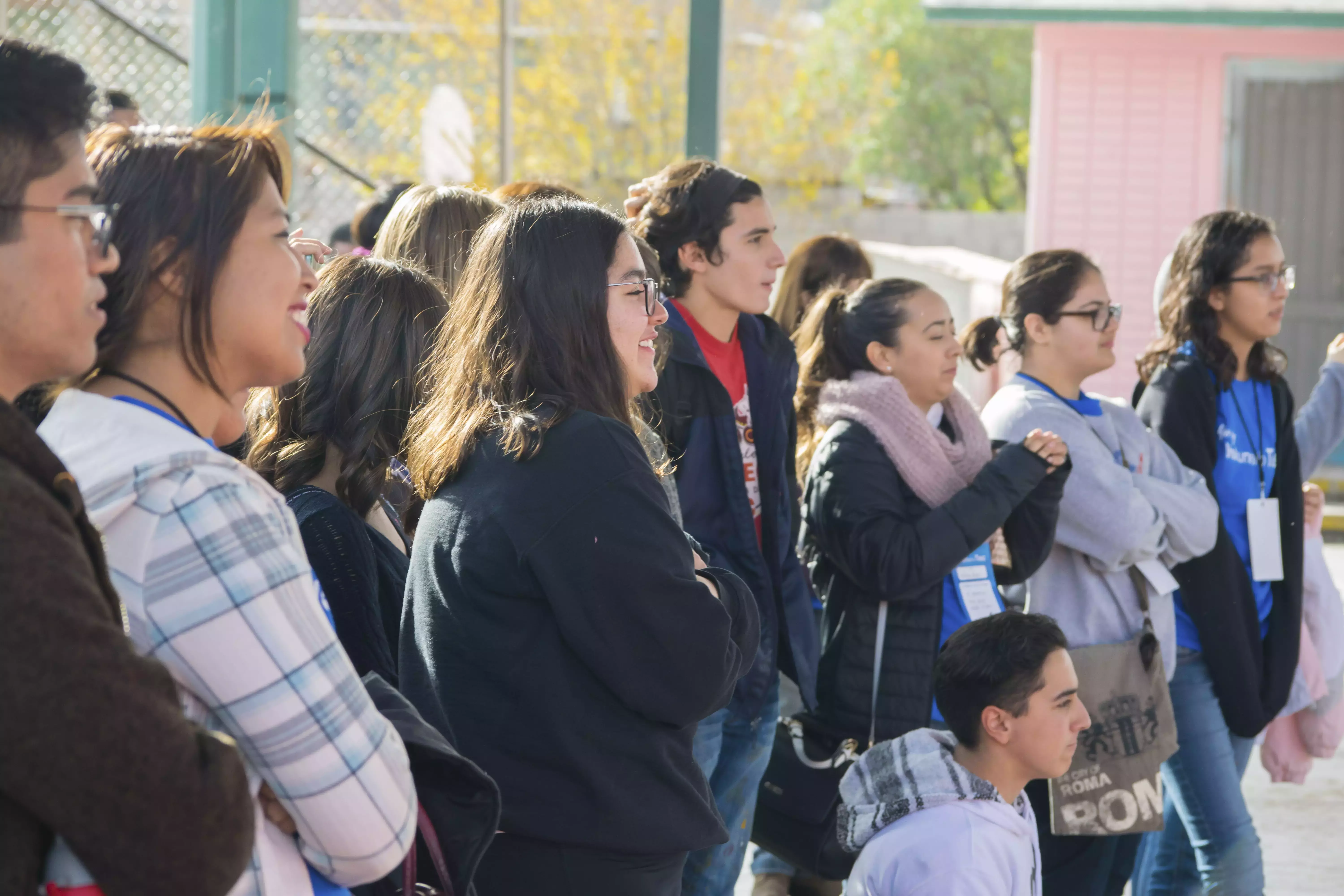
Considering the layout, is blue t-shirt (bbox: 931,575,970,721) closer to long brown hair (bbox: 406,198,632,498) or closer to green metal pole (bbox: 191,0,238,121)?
long brown hair (bbox: 406,198,632,498)

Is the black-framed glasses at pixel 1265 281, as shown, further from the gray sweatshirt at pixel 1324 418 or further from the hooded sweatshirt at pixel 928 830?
the hooded sweatshirt at pixel 928 830

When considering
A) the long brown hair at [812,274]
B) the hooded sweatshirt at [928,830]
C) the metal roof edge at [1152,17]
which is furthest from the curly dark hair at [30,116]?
the metal roof edge at [1152,17]

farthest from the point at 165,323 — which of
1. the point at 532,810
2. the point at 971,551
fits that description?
the point at 971,551

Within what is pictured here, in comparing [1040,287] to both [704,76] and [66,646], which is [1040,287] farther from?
[66,646]

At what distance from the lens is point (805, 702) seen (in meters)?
3.34

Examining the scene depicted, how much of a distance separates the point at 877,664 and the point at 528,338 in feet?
5.24

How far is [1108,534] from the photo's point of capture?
3.40 m

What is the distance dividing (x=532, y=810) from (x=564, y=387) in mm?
605

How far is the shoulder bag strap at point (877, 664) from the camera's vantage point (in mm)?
3285

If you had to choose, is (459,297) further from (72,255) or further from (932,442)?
(932,442)

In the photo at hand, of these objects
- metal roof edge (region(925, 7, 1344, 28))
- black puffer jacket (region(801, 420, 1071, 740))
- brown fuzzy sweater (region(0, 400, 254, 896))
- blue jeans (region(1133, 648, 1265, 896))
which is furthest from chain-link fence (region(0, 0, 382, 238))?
metal roof edge (region(925, 7, 1344, 28))

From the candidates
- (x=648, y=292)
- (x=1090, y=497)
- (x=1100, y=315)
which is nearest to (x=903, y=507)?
(x=1090, y=497)

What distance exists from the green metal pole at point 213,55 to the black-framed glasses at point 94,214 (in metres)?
3.43

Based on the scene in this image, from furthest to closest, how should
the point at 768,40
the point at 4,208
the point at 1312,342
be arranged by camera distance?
the point at 768,40 → the point at 1312,342 → the point at 4,208
